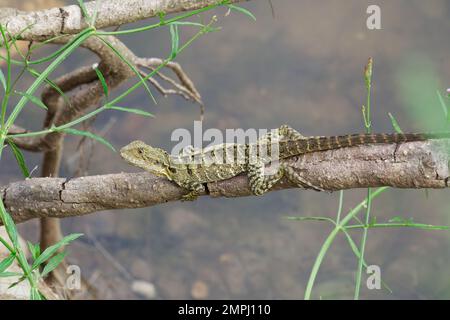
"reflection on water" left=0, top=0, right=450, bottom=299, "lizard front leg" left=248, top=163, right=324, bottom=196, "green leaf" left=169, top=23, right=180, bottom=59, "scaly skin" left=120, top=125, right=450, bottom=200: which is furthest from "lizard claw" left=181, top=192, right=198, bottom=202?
"reflection on water" left=0, top=0, right=450, bottom=299

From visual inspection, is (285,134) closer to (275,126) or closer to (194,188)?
(194,188)


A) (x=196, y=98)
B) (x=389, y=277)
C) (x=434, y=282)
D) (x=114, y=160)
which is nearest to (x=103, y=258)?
(x=114, y=160)

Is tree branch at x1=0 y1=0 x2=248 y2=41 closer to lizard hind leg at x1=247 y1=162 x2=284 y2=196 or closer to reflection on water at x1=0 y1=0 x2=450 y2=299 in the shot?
lizard hind leg at x1=247 y1=162 x2=284 y2=196

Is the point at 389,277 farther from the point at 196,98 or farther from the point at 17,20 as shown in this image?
the point at 17,20

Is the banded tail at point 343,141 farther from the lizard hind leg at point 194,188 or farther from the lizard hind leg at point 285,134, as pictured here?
the lizard hind leg at point 194,188

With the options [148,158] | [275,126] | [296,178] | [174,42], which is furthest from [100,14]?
[275,126]

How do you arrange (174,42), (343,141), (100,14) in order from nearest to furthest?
(174,42) → (343,141) → (100,14)

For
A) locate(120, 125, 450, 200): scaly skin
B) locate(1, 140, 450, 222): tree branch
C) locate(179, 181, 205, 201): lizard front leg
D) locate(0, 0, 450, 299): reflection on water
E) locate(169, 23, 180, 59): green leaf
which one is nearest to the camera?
locate(169, 23, 180, 59): green leaf
